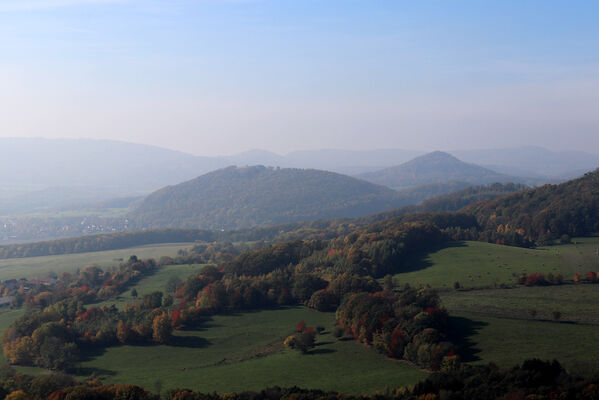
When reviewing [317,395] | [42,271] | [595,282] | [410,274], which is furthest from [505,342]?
[42,271]

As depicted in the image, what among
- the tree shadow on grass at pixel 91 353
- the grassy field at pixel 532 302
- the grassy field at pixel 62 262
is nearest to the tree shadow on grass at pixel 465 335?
the grassy field at pixel 532 302

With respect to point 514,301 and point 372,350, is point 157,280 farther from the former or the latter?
point 514,301

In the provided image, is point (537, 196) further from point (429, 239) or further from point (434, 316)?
point (434, 316)

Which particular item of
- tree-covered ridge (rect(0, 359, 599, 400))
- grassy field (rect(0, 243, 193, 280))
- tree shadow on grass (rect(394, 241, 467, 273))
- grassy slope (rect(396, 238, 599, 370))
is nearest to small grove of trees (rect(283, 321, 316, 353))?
tree-covered ridge (rect(0, 359, 599, 400))

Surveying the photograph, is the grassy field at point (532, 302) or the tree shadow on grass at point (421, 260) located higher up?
the tree shadow on grass at point (421, 260)

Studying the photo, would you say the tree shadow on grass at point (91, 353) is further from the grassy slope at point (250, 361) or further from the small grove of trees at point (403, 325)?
the small grove of trees at point (403, 325)

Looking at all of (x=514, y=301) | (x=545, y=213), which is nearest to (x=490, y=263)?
(x=514, y=301)
